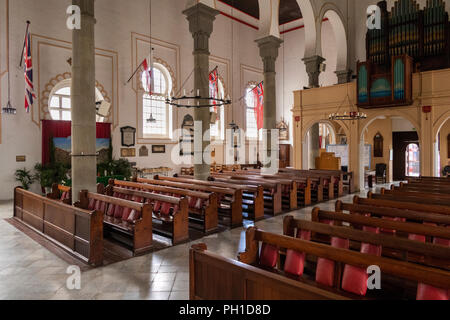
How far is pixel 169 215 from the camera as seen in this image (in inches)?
232

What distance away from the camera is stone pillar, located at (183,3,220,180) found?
9461 mm

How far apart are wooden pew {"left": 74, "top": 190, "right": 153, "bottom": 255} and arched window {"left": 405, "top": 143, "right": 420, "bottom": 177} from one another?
50.9 feet

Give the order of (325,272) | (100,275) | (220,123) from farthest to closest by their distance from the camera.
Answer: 1. (220,123)
2. (100,275)
3. (325,272)

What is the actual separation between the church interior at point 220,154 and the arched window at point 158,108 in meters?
0.07

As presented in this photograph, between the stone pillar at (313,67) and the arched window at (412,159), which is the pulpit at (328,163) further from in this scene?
the arched window at (412,159)

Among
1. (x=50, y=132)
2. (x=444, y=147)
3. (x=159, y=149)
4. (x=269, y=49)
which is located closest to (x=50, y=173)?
(x=50, y=132)

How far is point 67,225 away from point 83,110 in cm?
243

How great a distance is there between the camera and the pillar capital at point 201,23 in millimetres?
9492

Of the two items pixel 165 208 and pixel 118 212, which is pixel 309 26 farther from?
pixel 118 212

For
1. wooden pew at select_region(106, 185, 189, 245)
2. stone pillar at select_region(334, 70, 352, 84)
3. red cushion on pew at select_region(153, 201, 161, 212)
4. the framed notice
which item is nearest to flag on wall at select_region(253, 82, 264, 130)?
stone pillar at select_region(334, 70, 352, 84)

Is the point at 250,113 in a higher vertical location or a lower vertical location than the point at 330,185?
higher
